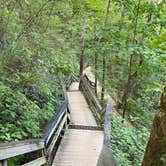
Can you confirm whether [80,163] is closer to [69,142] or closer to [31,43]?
[69,142]

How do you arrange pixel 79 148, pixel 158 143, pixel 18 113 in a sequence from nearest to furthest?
pixel 158 143, pixel 18 113, pixel 79 148

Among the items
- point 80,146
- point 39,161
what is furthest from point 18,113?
point 80,146

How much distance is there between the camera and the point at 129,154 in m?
7.66

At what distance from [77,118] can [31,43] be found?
13.5 feet

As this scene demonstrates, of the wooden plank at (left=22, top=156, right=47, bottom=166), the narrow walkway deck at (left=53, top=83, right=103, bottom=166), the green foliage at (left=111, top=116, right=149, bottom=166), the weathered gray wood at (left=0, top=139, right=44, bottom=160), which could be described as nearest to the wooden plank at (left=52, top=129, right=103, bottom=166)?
the narrow walkway deck at (left=53, top=83, right=103, bottom=166)

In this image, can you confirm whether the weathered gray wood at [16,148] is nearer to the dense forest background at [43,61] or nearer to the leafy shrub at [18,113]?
the dense forest background at [43,61]

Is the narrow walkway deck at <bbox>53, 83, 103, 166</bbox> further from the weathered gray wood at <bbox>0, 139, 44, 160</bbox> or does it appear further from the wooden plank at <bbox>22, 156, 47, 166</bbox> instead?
the weathered gray wood at <bbox>0, 139, 44, 160</bbox>

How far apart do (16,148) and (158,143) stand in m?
1.94

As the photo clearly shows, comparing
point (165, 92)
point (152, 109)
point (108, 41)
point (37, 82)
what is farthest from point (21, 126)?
point (152, 109)

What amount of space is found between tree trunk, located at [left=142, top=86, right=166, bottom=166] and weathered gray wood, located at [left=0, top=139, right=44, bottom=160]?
1.64 m

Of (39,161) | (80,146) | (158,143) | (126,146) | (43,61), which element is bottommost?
(126,146)

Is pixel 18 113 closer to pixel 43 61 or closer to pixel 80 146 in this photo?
pixel 43 61

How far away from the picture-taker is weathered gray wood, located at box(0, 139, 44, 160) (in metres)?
3.13

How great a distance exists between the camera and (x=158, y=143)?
222cm
